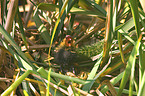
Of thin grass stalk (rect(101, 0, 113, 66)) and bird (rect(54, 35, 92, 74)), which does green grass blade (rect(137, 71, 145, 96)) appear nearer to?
thin grass stalk (rect(101, 0, 113, 66))

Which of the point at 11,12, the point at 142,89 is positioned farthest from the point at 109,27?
the point at 11,12

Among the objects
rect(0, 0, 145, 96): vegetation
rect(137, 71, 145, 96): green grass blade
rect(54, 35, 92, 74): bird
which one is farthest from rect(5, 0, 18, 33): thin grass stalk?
rect(137, 71, 145, 96): green grass blade

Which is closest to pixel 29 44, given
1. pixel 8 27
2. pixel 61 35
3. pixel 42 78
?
pixel 61 35

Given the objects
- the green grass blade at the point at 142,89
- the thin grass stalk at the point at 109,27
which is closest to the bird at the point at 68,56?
the thin grass stalk at the point at 109,27

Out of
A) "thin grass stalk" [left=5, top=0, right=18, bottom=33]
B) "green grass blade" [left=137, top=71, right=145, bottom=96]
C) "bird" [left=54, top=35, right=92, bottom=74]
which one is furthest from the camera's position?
"bird" [left=54, top=35, right=92, bottom=74]

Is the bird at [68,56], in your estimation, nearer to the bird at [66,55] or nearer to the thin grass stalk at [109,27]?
the bird at [66,55]

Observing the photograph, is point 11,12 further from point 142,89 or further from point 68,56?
point 142,89
